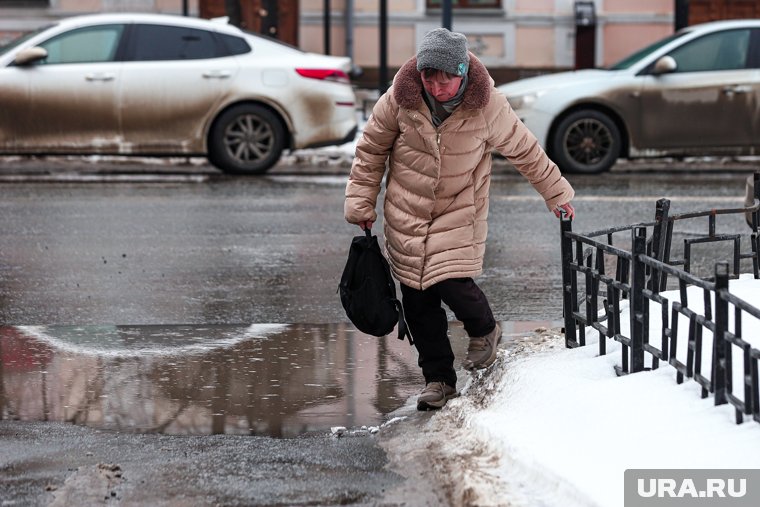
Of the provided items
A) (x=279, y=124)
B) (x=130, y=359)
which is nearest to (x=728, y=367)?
(x=130, y=359)

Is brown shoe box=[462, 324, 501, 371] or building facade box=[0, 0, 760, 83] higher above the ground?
building facade box=[0, 0, 760, 83]

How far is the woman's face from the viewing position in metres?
5.37

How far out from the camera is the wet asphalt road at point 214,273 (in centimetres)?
481

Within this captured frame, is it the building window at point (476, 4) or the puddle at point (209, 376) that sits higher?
the building window at point (476, 4)

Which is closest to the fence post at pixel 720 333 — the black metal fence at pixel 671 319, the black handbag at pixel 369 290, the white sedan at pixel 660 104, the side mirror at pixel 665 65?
the black metal fence at pixel 671 319

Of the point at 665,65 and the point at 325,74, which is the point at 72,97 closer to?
the point at 325,74

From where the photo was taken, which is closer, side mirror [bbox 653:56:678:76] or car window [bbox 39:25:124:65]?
car window [bbox 39:25:124:65]

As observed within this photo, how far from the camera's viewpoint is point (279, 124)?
14148 millimetres

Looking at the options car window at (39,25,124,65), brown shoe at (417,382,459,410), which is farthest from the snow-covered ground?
car window at (39,25,124,65)

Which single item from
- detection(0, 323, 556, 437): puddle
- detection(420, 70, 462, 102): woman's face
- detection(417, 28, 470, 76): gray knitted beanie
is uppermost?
detection(417, 28, 470, 76): gray knitted beanie

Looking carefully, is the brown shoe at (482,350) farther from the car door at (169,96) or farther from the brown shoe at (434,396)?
the car door at (169,96)

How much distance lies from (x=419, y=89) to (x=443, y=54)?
216 millimetres

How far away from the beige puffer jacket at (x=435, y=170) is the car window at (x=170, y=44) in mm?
8764

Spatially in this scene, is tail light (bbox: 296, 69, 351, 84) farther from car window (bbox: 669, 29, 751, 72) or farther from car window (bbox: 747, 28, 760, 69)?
car window (bbox: 747, 28, 760, 69)
